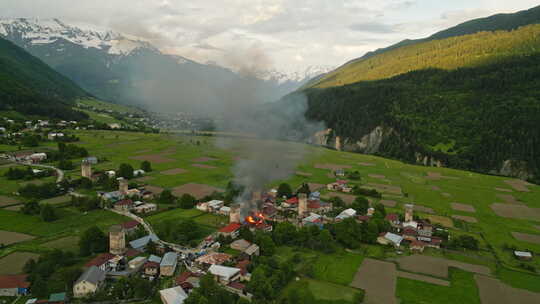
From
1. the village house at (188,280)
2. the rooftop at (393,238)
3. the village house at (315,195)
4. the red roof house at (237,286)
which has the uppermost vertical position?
the village house at (315,195)

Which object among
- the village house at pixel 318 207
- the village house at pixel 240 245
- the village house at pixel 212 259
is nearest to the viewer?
the village house at pixel 212 259

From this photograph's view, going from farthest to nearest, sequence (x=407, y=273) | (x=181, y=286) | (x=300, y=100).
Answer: (x=300, y=100) < (x=407, y=273) < (x=181, y=286)

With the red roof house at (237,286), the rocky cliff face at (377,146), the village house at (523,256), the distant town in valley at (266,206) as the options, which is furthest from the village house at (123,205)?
the rocky cliff face at (377,146)

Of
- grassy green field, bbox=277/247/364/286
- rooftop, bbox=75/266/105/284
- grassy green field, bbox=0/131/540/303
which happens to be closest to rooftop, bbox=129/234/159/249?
rooftop, bbox=75/266/105/284

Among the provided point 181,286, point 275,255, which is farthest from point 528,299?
point 181,286

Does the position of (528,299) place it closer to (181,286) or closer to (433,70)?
(181,286)

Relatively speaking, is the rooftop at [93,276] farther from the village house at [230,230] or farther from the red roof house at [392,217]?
the red roof house at [392,217]
